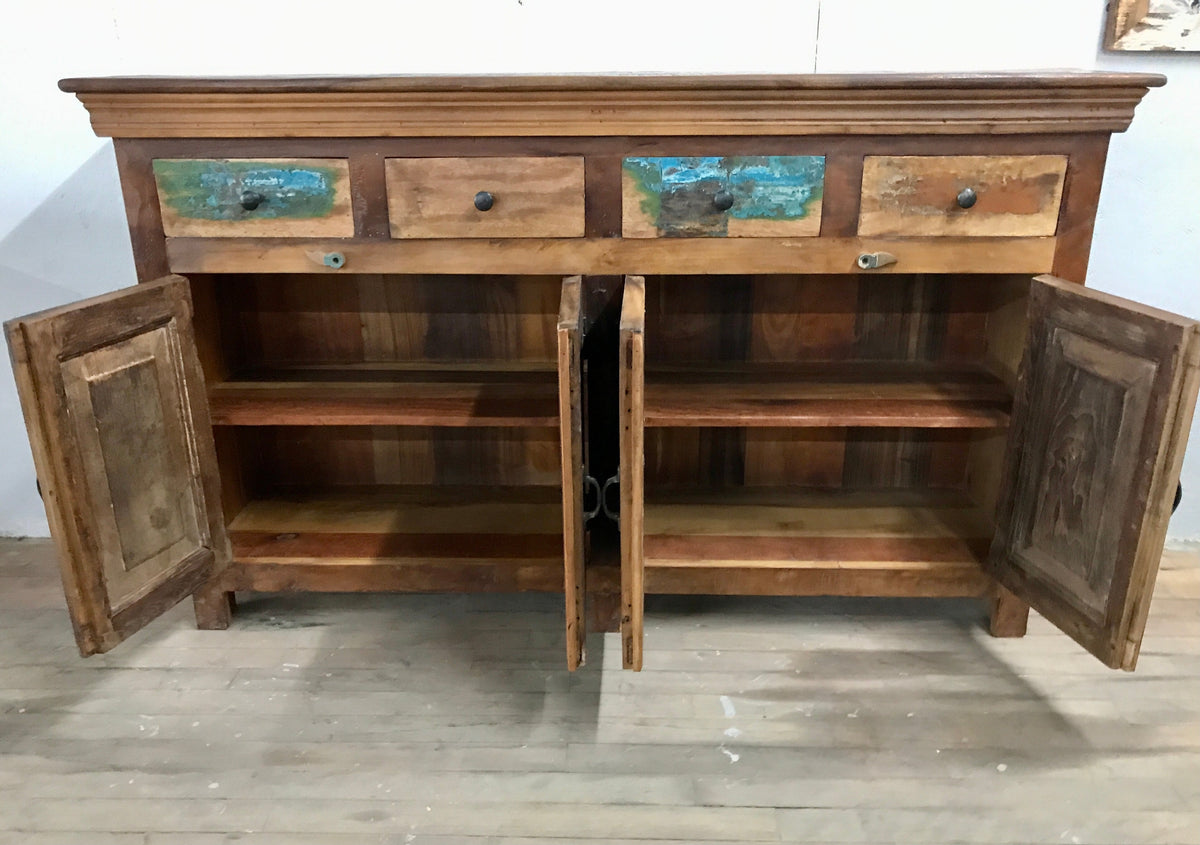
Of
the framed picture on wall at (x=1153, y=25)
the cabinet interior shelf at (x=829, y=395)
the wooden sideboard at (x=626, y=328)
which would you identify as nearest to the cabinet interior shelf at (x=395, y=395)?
the wooden sideboard at (x=626, y=328)

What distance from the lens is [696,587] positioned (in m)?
1.76

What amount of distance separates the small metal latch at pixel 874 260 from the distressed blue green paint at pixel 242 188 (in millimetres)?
963

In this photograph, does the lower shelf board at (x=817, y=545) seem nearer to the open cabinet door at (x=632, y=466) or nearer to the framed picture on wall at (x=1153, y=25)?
the open cabinet door at (x=632, y=466)

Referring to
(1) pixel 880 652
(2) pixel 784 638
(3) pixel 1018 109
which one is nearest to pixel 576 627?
(2) pixel 784 638

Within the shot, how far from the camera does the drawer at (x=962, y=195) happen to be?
5.00ft

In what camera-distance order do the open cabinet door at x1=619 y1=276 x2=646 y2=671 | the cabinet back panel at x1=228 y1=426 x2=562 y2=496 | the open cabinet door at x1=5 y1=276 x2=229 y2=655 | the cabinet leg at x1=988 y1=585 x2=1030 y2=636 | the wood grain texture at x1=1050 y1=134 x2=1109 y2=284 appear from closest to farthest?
the open cabinet door at x1=619 y1=276 x2=646 y2=671
the open cabinet door at x1=5 y1=276 x2=229 y2=655
the wood grain texture at x1=1050 y1=134 x2=1109 y2=284
the cabinet leg at x1=988 y1=585 x2=1030 y2=636
the cabinet back panel at x1=228 y1=426 x2=562 y2=496

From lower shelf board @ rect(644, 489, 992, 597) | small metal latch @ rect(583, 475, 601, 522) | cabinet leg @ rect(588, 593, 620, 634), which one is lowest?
cabinet leg @ rect(588, 593, 620, 634)

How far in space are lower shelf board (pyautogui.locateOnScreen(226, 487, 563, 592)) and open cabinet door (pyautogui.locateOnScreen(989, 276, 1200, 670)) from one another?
36.1 inches

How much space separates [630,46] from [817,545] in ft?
3.84

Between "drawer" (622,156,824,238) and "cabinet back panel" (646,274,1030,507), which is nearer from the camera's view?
"drawer" (622,156,824,238)

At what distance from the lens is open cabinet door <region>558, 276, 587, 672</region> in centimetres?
128

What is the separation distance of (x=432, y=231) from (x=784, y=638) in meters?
1.09

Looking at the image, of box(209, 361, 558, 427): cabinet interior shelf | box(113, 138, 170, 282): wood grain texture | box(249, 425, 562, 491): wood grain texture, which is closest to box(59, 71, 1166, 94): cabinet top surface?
box(113, 138, 170, 282): wood grain texture

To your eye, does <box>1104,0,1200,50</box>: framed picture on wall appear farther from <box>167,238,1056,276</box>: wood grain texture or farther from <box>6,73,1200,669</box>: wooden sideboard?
<box>167,238,1056,276</box>: wood grain texture
